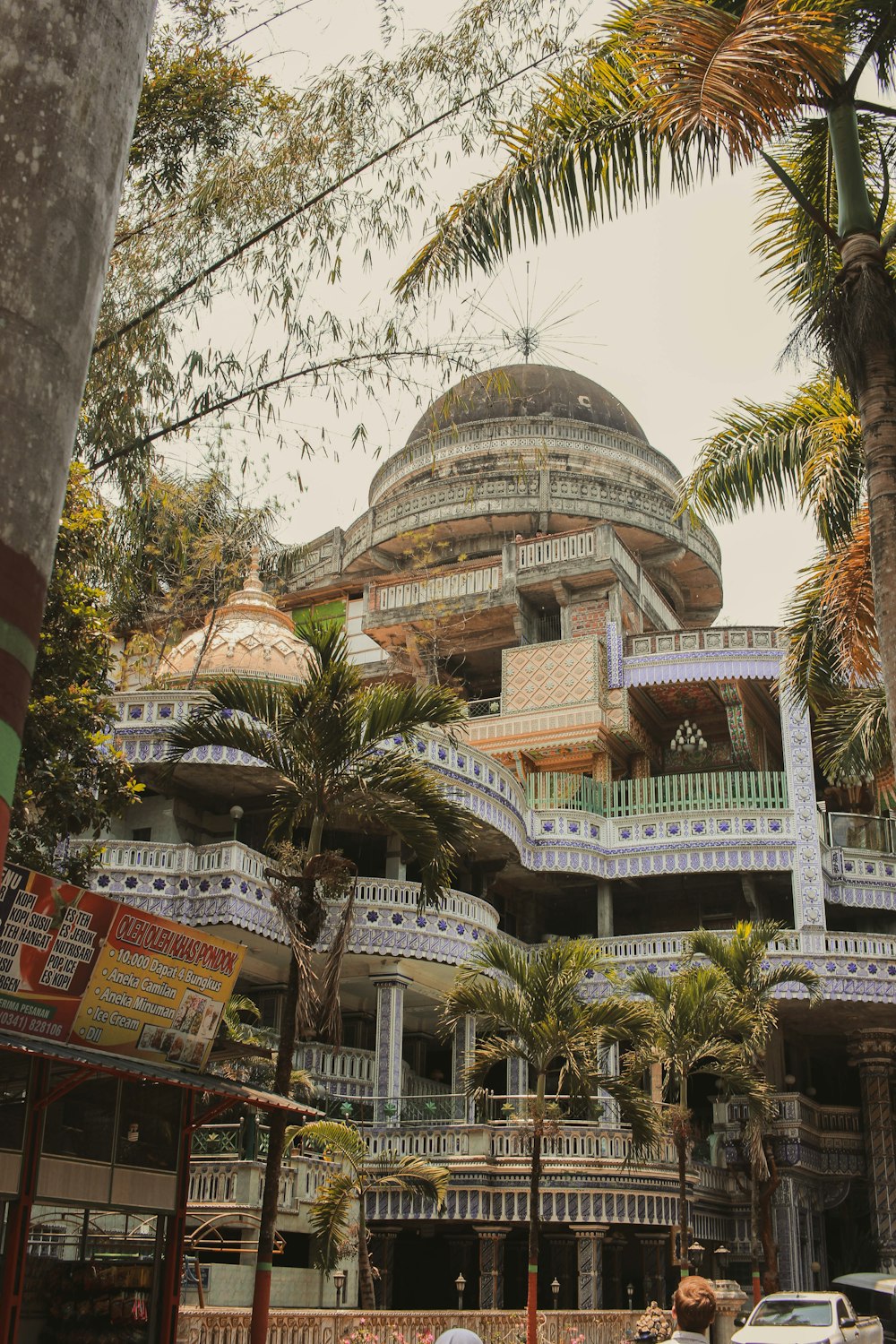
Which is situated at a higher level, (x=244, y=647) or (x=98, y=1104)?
(x=244, y=647)

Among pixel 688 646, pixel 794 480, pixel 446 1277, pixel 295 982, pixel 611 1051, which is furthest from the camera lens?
pixel 688 646

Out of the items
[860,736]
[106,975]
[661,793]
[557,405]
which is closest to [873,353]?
[860,736]

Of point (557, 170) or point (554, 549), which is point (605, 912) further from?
point (557, 170)

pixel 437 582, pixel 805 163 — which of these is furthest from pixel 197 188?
pixel 437 582

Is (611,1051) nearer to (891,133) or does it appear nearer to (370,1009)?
(370,1009)

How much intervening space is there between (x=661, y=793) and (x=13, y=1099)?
24.4 metres

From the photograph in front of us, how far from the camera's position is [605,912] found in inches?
1256

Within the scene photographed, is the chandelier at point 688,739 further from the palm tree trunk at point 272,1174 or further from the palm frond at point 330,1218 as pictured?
the palm tree trunk at point 272,1174

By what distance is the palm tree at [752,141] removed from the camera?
30.4ft

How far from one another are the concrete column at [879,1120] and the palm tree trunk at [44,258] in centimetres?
3140

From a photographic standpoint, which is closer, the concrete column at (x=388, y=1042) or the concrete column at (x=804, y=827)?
the concrete column at (x=388, y=1042)

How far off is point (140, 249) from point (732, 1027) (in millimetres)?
13834

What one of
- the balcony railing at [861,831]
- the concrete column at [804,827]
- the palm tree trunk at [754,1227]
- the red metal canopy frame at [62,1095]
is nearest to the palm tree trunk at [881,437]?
the red metal canopy frame at [62,1095]

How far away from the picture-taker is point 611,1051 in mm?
30000
